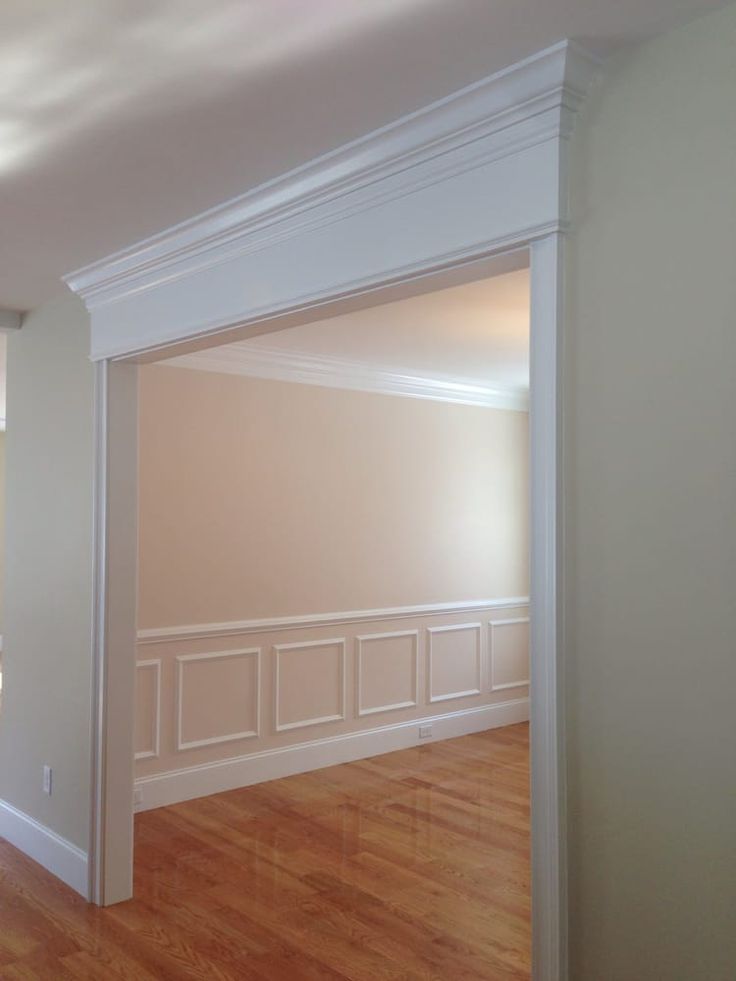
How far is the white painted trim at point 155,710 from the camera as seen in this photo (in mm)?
4867

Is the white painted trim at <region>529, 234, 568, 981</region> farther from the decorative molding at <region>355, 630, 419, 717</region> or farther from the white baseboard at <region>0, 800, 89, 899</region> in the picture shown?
the decorative molding at <region>355, 630, 419, 717</region>

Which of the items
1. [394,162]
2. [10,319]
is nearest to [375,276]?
[394,162]

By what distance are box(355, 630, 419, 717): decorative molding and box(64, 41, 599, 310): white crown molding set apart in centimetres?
327

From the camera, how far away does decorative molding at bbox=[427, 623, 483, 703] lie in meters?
6.39

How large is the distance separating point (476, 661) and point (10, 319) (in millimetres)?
4110

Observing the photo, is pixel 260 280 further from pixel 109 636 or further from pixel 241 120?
pixel 109 636

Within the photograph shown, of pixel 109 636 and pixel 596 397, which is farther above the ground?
pixel 596 397

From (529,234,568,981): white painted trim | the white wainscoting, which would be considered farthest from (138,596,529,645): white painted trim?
(529,234,568,981): white painted trim

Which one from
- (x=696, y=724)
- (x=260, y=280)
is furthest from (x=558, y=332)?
(x=260, y=280)

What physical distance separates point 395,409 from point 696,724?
4656 millimetres

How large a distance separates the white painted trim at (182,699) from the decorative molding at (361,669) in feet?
2.63

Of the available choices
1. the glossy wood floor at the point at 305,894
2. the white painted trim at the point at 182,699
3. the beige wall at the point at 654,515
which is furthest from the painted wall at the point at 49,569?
the beige wall at the point at 654,515

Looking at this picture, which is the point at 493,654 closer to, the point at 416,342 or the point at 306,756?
A: the point at 306,756

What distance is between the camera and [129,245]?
10.7ft
